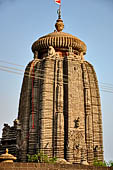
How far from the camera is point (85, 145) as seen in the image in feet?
101

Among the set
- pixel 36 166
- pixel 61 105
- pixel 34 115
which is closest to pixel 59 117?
pixel 61 105

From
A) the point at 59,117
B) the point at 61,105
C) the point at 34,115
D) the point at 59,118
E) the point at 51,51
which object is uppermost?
the point at 51,51

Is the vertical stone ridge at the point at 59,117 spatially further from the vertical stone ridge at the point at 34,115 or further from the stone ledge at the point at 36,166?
the stone ledge at the point at 36,166

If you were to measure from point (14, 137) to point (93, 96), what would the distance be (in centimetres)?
1003

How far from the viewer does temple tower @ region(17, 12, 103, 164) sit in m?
30.2

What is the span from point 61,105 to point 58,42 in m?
8.39

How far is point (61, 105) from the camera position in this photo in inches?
1235

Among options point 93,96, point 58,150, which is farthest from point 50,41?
point 58,150

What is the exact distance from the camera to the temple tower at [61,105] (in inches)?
1190

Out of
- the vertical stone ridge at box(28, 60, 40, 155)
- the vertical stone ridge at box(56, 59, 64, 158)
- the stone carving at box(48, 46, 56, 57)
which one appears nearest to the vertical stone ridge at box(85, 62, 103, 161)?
the vertical stone ridge at box(56, 59, 64, 158)

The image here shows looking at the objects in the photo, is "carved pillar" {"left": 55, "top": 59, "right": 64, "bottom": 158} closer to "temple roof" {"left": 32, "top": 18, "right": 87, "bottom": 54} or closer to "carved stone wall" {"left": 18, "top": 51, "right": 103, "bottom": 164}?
"carved stone wall" {"left": 18, "top": 51, "right": 103, "bottom": 164}

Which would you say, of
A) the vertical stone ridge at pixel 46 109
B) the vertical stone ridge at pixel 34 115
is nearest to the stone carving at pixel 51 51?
the vertical stone ridge at pixel 46 109

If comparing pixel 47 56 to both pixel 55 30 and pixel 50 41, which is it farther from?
pixel 55 30

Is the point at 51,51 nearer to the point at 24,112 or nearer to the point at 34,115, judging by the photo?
the point at 24,112
